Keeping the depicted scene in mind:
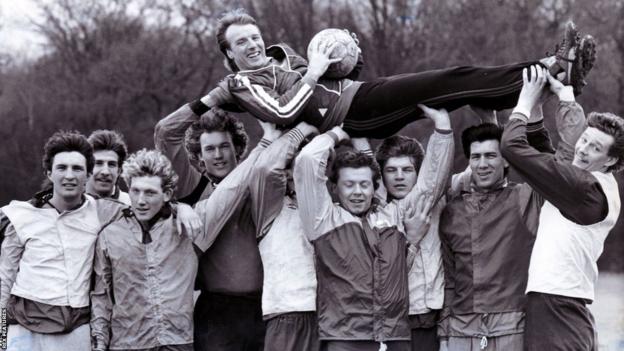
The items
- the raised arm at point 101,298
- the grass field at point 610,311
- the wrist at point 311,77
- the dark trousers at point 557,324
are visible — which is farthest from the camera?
the grass field at point 610,311

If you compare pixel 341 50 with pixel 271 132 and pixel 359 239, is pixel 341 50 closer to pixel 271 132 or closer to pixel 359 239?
pixel 271 132

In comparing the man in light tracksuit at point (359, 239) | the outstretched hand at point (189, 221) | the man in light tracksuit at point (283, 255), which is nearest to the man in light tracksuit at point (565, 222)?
the man in light tracksuit at point (359, 239)

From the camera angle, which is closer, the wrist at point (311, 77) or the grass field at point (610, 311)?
the wrist at point (311, 77)

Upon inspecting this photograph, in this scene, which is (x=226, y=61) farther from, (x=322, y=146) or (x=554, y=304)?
(x=554, y=304)

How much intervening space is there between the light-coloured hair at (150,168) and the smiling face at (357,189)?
39.0 inches

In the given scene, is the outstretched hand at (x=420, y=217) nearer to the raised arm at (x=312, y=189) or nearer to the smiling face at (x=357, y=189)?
the smiling face at (x=357, y=189)

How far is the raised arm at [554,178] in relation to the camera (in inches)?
179

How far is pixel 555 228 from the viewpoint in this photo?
464cm

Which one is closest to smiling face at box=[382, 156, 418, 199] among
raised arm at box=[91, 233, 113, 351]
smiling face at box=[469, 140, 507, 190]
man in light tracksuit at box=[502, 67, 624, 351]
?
smiling face at box=[469, 140, 507, 190]

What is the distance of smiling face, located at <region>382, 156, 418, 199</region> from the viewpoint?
16.8 feet

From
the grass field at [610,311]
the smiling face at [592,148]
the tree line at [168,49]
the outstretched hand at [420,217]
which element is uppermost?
the tree line at [168,49]

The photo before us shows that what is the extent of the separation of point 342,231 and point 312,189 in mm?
282

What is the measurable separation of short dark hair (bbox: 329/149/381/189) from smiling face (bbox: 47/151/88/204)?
4.74ft

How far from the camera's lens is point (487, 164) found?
4.98 meters
